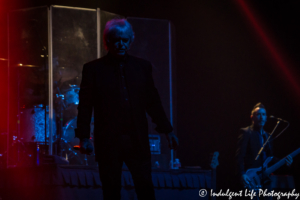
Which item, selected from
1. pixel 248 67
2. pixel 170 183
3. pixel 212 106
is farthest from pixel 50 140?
pixel 248 67

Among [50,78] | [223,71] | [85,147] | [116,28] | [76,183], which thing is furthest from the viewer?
[223,71]

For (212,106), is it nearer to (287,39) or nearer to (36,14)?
(287,39)

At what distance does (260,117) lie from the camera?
5879 millimetres

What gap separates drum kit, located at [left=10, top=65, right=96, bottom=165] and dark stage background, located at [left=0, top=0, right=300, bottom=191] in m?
1.35

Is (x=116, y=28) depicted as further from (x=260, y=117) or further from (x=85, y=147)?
(x=260, y=117)

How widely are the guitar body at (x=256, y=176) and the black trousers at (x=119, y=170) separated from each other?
12.5 feet

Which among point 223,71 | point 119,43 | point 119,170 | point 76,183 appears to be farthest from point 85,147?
point 223,71

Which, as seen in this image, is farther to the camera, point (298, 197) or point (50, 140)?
point (298, 197)

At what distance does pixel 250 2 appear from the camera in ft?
22.4

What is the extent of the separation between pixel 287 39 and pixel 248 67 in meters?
0.97

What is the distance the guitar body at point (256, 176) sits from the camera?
5.59 meters

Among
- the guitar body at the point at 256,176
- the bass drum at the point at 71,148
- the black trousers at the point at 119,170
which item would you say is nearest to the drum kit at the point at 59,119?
the bass drum at the point at 71,148

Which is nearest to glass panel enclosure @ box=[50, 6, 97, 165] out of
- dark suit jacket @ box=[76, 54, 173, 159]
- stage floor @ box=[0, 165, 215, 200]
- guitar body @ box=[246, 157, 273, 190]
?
stage floor @ box=[0, 165, 215, 200]

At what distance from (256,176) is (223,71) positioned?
275cm
